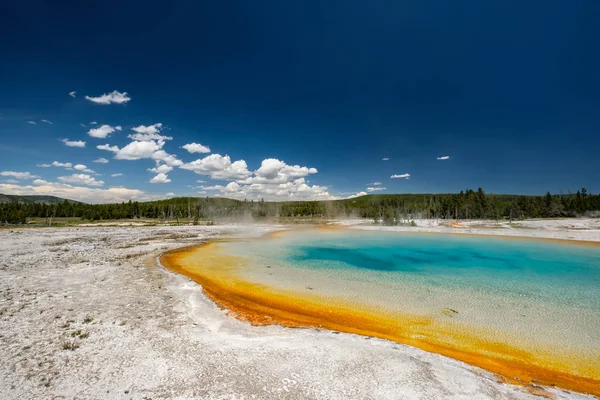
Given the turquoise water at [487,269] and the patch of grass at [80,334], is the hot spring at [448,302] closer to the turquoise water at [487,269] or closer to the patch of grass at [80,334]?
the turquoise water at [487,269]

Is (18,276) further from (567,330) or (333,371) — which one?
(567,330)

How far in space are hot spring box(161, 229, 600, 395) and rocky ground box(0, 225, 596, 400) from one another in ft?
4.00

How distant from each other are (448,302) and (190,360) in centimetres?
1011

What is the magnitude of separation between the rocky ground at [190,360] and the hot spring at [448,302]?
1.22 m

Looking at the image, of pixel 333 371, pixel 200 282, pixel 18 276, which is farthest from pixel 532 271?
pixel 18 276

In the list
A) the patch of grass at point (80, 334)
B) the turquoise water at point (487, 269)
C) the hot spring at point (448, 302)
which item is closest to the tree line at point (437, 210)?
the turquoise water at point (487, 269)

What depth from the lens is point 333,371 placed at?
20.1ft

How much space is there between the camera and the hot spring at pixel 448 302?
24.5 ft

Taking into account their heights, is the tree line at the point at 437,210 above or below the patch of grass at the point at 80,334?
above

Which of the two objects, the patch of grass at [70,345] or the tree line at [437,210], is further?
the tree line at [437,210]

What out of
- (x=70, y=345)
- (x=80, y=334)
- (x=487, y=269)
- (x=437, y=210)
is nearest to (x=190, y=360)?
(x=70, y=345)

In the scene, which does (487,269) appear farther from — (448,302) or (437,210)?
(437,210)

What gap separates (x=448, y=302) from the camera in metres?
11.8

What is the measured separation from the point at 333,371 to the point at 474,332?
542cm
